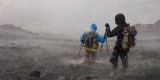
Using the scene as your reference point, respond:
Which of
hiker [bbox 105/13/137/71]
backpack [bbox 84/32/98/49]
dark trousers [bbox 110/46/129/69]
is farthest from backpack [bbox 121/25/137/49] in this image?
backpack [bbox 84/32/98/49]

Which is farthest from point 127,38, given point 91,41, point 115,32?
point 91,41

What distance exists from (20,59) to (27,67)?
187cm

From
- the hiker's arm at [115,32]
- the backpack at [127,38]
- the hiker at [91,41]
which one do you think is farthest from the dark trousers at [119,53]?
the hiker at [91,41]

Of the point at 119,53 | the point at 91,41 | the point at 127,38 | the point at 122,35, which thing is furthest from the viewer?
the point at 91,41

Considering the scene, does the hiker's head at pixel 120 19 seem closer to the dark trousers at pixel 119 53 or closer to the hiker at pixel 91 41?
the dark trousers at pixel 119 53

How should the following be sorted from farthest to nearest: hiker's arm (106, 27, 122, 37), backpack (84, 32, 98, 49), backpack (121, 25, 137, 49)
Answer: backpack (84, 32, 98, 49), hiker's arm (106, 27, 122, 37), backpack (121, 25, 137, 49)

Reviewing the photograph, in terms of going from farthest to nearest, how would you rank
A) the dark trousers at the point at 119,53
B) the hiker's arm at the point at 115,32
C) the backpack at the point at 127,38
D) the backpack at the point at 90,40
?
the backpack at the point at 90,40, the dark trousers at the point at 119,53, the hiker's arm at the point at 115,32, the backpack at the point at 127,38

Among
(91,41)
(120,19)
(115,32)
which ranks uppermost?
(120,19)

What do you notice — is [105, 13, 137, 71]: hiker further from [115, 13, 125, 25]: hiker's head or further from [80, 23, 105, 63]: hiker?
[80, 23, 105, 63]: hiker

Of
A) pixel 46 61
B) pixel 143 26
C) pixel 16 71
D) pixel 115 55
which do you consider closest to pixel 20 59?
pixel 46 61

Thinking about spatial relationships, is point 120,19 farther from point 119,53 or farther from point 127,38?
point 119,53

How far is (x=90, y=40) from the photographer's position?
14.9 m

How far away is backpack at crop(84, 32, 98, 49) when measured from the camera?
14877 mm

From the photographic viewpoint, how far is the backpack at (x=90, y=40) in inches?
586
